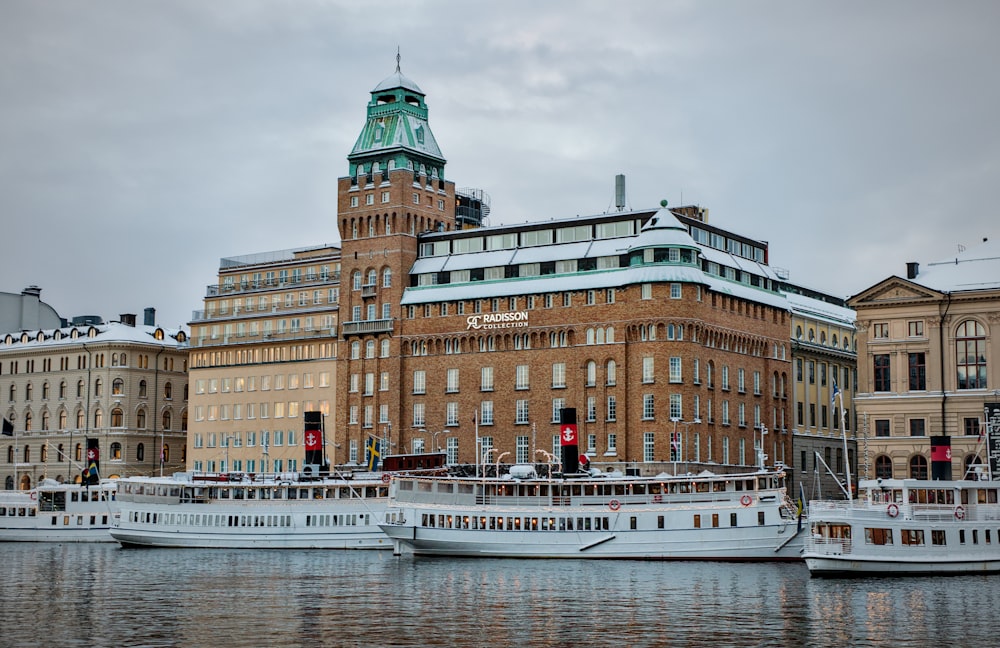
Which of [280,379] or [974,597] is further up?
[280,379]

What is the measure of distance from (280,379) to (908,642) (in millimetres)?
112000

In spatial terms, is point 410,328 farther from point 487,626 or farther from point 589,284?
point 487,626

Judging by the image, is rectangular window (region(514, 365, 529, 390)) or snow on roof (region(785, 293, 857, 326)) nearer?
rectangular window (region(514, 365, 529, 390))

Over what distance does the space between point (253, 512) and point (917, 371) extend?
57974 millimetres

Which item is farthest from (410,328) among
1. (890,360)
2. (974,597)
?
(974,597)

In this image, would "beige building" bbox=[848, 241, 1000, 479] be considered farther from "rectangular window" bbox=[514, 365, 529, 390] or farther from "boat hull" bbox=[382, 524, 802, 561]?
"rectangular window" bbox=[514, 365, 529, 390]

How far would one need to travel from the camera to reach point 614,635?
56.2 metres

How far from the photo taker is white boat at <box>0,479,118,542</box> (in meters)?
131

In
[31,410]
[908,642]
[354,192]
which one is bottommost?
[908,642]

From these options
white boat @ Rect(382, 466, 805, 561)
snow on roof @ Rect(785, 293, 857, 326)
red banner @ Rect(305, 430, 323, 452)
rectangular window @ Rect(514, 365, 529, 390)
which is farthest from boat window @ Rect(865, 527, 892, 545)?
snow on roof @ Rect(785, 293, 857, 326)

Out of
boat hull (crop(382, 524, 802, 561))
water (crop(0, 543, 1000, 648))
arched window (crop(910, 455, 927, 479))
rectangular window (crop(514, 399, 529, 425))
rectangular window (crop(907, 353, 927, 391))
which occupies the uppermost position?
rectangular window (crop(907, 353, 927, 391))

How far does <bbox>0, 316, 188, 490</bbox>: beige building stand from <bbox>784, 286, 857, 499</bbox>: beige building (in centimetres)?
7741

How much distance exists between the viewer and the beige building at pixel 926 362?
113m

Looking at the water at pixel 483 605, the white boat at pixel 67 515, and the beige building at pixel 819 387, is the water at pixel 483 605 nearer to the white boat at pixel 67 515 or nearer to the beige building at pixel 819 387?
the white boat at pixel 67 515
